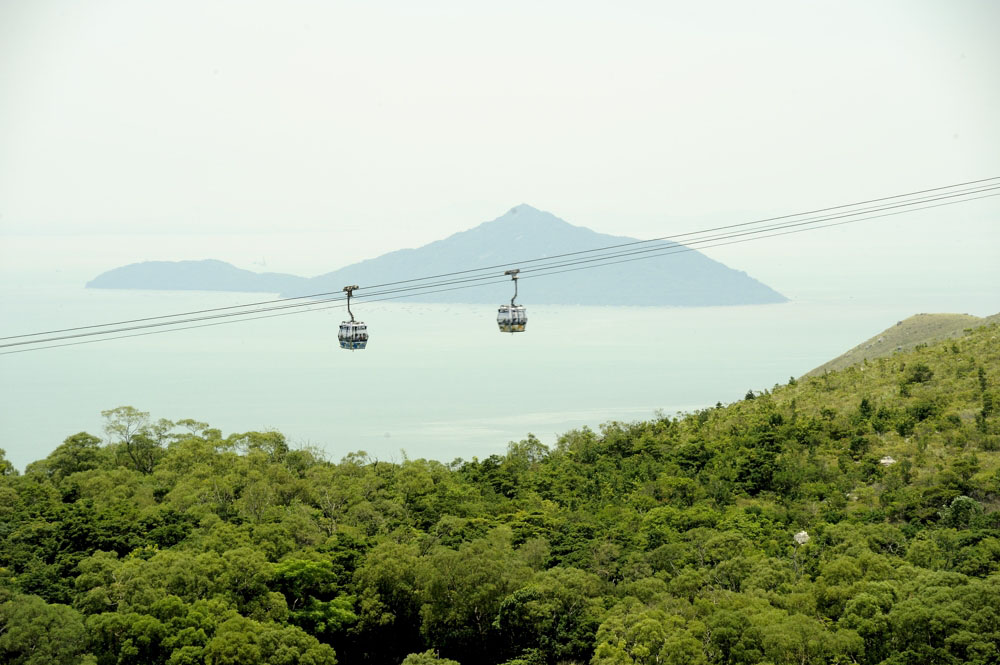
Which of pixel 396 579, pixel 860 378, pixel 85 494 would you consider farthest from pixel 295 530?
pixel 860 378

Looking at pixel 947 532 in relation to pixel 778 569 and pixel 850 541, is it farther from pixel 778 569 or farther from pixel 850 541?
pixel 778 569

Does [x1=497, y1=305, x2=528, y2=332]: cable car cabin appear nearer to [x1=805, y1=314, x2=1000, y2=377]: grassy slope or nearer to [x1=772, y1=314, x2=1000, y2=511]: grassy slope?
[x1=772, y1=314, x2=1000, y2=511]: grassy slope

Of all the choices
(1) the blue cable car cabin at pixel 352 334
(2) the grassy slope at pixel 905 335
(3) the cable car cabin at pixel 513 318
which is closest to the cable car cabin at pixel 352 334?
(1) the blue cable car cabin at pixel 352 334

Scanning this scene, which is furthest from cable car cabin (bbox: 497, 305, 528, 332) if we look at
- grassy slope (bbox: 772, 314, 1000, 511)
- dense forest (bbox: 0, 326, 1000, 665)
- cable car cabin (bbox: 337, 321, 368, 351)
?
grassy slope (bbox: 772, 314, 1000, 511)

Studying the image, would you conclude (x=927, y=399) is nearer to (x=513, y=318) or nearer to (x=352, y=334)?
(x=513, y=318)

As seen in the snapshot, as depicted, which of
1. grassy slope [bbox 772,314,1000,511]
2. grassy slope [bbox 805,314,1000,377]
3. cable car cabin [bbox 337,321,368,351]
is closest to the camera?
cable car cabin [bbox 337,321,368,351]

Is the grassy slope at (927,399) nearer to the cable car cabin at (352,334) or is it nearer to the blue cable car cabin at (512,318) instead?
the blue cable car cabin at (512,318)

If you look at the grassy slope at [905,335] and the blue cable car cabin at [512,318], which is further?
the grassy slope at [905,335]
